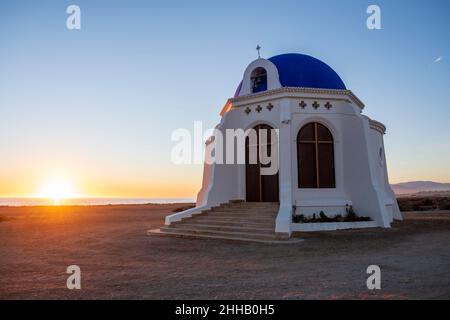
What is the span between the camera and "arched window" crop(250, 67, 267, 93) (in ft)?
58.4

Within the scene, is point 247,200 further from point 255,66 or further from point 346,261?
point 346,261

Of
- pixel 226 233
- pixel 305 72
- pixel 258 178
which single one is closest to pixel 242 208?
pixel 258 178

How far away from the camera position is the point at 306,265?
8070 millimetres

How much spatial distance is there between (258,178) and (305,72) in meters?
5.94

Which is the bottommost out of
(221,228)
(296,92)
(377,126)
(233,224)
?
(221,228)

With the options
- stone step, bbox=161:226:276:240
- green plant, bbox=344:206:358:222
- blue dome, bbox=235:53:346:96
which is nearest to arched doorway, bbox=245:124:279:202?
blue dome, bbox=235:53:346:96

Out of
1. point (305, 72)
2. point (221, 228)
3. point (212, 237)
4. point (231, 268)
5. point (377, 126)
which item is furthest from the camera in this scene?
point (377, 126)

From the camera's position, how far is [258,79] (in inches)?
712

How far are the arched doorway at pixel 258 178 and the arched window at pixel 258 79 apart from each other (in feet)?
7.25

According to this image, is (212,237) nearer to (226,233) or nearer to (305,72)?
(226,233)

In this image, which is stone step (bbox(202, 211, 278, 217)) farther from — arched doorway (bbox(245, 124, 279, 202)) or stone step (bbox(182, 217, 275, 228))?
arched doorway (bbox(245, 124, 279, 202))

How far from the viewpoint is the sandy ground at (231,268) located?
5906mm
